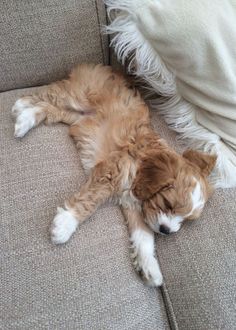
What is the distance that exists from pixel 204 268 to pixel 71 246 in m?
0.40

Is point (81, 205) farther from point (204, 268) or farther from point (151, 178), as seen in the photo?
point (204, 268)

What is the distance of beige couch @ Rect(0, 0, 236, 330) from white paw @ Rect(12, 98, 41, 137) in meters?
0.03

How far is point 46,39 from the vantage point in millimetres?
1388

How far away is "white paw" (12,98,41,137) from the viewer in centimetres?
131

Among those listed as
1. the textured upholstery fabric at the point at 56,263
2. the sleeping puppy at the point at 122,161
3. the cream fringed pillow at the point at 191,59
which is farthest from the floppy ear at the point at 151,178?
the cream fringed pillow at the point at 191,59

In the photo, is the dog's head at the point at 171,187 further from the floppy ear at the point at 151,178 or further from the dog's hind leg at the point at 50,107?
the dog's hind leg at the point at 50,107

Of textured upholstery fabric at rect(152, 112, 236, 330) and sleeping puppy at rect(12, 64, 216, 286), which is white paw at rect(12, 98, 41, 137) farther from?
textured upholstery fabric at rect(152, 112, 236, 330)

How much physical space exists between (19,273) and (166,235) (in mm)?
479

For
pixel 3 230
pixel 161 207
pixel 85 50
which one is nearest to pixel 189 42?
pixel 85 50

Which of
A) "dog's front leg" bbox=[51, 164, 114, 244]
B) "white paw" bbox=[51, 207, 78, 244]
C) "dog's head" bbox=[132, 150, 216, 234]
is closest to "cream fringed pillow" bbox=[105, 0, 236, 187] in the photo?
"dog's head" bbox=[132, 150, 216, 234]

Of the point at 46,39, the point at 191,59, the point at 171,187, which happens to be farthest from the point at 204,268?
the point at 46,39

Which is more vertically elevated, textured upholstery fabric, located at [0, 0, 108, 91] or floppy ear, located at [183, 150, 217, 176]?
textured upholstery fabric, located at [0, 0, 108, 91]

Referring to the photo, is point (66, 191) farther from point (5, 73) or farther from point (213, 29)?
point (213, 29)

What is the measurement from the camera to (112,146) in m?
1.41
